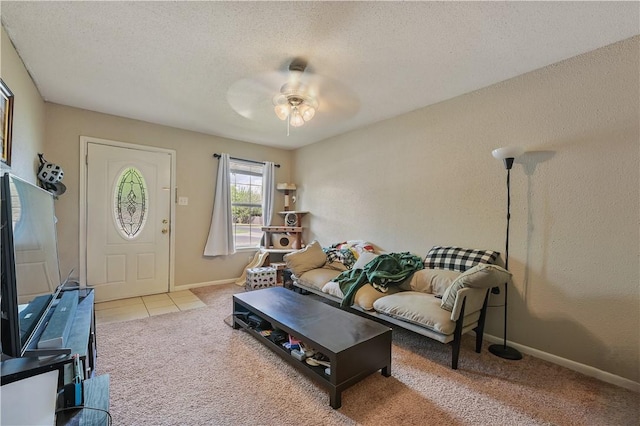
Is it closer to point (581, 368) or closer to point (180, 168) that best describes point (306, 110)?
point (180, 168)

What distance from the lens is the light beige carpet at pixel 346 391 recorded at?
62.1 inches

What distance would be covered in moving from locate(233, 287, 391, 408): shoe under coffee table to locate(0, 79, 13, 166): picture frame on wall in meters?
2.09

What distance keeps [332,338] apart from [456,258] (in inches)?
60.9

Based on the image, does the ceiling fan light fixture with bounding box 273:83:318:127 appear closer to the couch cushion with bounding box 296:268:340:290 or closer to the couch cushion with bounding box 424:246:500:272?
the couch cushion with bounding box 296:268:340:290

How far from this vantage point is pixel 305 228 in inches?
196

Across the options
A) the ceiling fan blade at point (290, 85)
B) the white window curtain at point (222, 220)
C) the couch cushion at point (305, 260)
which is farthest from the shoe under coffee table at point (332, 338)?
the white window curtain at point (222, 220)

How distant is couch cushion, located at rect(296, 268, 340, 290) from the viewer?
10.5 ft

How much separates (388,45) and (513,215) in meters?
1.80

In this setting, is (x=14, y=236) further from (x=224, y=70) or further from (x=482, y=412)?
(x=482, y=412)

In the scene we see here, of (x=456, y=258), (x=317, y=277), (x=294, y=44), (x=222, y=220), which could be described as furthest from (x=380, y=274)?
(x=222, y=220)

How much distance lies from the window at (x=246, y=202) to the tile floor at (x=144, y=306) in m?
1.29

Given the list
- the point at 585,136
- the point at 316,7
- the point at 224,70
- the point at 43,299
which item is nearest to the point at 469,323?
the point at 585,136

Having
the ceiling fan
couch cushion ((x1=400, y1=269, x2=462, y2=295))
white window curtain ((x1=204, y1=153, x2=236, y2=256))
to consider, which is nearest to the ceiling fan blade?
→ the ceiling fan

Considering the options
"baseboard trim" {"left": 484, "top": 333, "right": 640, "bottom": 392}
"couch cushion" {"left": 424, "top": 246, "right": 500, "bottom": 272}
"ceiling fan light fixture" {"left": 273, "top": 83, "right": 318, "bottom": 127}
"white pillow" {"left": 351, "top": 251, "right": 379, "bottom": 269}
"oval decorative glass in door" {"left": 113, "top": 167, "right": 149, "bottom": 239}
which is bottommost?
"baseboard trim" {"left": 484, "top": 333, "right": 640, "bottom": 392}
